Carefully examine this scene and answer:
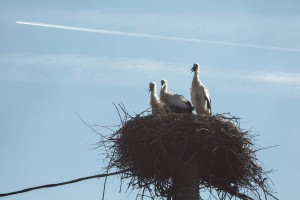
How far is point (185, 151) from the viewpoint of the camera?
8117 mm

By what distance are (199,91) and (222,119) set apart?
241 centimetres

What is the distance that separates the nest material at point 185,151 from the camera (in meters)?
8.13

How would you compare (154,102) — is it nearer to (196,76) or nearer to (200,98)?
(200,98)

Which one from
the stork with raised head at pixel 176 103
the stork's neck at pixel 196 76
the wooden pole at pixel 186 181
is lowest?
the wooden pole at pixel 186 181

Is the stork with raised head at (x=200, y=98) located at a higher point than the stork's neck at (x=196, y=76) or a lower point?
lower

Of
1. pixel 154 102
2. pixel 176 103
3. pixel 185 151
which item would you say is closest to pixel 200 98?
pixel 176 103

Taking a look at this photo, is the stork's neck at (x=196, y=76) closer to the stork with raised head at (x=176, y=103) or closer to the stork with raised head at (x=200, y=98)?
the stork with raised head at (x=200, y=98)

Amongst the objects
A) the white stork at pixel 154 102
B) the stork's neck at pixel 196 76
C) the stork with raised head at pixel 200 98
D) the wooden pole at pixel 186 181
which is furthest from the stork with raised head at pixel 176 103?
the wooden pole at pixel 186 181

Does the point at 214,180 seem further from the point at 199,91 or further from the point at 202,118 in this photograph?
the point at 199,91

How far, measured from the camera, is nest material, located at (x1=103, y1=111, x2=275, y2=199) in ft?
26.7

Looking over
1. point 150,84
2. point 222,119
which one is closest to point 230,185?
point 222,119

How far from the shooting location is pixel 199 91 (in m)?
11.3

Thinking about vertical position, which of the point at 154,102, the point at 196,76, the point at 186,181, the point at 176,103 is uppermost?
the point at 196,76

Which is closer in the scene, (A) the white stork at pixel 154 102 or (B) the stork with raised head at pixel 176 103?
(B) the stork with raised head at pixel 176 103
